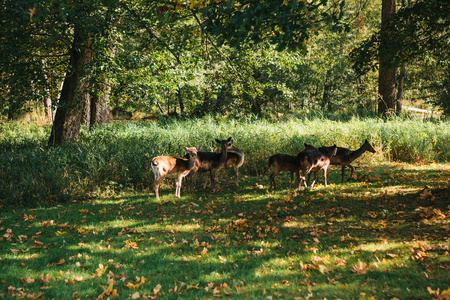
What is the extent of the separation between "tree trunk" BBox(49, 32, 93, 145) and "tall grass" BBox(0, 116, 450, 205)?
1.92 feet

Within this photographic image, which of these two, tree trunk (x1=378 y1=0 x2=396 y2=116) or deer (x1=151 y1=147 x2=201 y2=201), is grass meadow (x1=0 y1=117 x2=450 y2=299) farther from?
tree trunk (x1=378 y1=0 x2=396 y2=116)

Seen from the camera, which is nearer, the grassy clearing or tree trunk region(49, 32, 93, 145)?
the grassy clearing

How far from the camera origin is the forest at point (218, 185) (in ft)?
16.4

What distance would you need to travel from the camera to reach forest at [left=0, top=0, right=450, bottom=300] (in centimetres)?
499

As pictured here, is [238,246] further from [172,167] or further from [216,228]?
[172,167]

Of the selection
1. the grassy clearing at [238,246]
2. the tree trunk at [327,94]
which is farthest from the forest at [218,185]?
the tree trunk at [327,94]

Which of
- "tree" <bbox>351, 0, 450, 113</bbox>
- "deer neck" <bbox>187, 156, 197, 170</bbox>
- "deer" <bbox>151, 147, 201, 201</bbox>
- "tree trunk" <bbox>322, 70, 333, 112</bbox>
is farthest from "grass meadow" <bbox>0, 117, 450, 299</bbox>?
"tree trunk" <bbox>322, 70, 333, 112</bbox>

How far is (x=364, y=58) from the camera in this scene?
10406mm

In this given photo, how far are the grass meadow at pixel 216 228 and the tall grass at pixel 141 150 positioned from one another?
2.1 inches

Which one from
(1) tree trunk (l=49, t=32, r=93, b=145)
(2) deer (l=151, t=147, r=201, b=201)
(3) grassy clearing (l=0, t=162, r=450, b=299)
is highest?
(1) tree trunk (l=49, t=32, r=93, b=145)

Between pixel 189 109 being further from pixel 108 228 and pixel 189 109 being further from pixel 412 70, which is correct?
pixel 108 228

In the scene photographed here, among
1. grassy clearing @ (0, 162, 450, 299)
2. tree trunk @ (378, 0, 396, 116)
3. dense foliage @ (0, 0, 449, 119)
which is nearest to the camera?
grassy clearing @ (0, 162, 450, 299)

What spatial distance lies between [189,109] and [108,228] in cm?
2290

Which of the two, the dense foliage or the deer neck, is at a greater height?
the dense foliage
